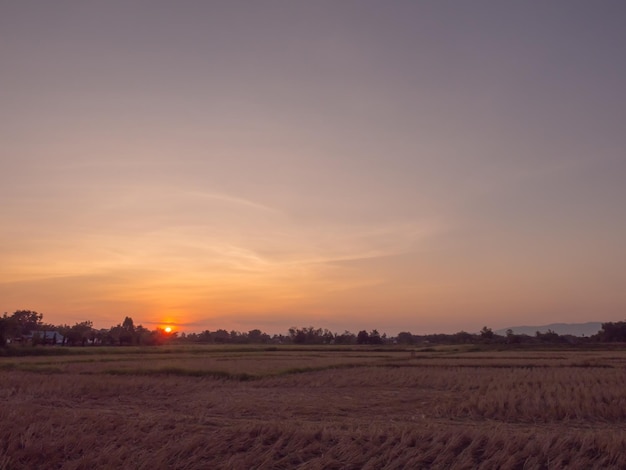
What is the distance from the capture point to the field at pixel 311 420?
10.9 meters

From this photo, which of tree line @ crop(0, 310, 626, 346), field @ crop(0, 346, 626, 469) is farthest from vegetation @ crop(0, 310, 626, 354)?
field @ crop(0, 346, 626, 469)

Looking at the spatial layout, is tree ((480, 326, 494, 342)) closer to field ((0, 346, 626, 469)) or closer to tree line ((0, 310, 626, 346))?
tree line ((0, 310, 626, 346))

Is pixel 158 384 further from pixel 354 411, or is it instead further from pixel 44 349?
pixel 44 349

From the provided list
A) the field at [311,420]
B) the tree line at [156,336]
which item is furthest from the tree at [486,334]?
the field at [311,420]

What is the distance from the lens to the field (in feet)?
35.8

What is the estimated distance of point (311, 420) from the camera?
1712 centimetres

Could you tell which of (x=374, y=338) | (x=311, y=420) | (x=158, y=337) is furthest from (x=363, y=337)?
(x=311, y=420)

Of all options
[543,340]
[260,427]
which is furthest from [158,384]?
[543,340]

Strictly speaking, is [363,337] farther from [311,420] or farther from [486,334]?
[311,420]

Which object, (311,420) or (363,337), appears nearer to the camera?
(311,420)

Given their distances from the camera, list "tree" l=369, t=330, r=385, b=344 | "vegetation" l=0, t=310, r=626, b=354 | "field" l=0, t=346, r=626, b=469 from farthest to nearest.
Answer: "tree" l=369, t=330, r=385, b=344 < "vegetation" l=0, t=310, r=626, b=354 < "field" l=0, t=346, r=626, b=469

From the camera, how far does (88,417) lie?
1448cm

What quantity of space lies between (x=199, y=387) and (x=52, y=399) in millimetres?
8513

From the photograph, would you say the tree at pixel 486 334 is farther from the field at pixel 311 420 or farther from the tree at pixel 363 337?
the field at pixel 311 420
